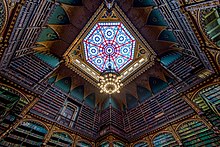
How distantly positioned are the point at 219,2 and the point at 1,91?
27.9 ft

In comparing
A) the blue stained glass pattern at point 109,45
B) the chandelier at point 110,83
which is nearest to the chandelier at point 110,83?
the chandelier at point 110,83

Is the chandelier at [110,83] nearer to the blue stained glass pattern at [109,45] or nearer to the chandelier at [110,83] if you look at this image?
the chandelier at [110,83]

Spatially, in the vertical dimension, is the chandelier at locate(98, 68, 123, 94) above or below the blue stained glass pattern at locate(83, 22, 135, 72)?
below

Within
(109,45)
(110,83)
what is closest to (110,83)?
(110,83)

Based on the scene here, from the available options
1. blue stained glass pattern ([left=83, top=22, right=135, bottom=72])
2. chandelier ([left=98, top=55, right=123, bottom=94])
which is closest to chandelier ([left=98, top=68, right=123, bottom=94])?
chandelier ([left=98, top=55, right=123, bottom=94])

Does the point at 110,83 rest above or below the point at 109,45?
below

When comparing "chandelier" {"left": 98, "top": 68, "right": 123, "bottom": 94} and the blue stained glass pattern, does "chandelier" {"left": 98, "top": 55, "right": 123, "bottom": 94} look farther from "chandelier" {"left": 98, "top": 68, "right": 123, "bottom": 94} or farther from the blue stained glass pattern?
the blue stained glass pattern

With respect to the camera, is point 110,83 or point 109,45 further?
point 109,45

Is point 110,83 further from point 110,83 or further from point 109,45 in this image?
point 109,45

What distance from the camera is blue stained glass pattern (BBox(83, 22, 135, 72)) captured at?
1105 cm

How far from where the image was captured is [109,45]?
11852mm

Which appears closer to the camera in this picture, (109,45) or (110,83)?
(110,83)

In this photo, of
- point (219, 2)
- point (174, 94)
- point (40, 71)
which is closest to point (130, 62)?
point (174, 94)

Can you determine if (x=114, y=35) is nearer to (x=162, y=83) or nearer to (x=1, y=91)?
(x=162, y=83)
